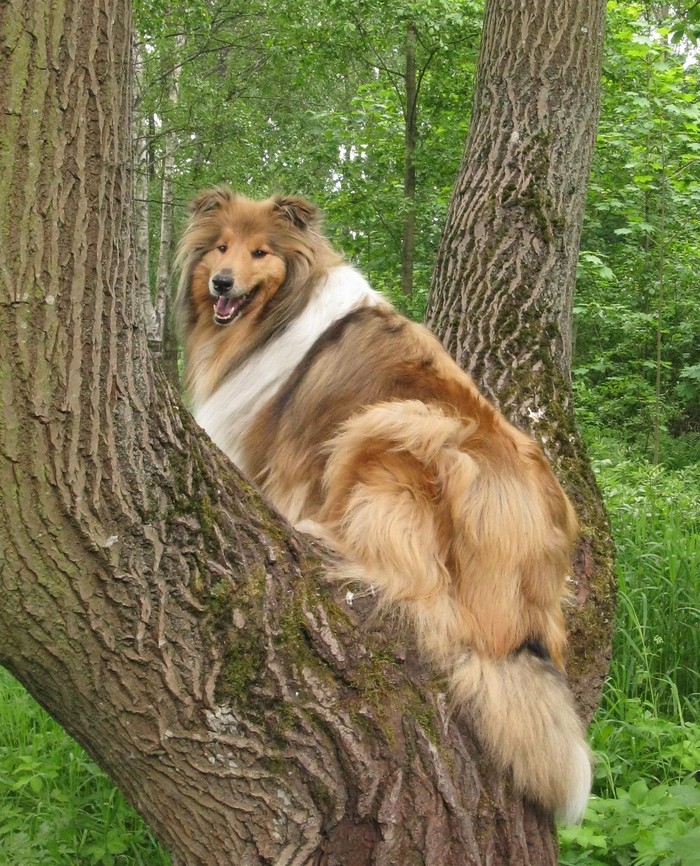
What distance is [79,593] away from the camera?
1684 millimetres

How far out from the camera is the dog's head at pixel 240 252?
12.4 feet

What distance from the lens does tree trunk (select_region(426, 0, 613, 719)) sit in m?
3.74

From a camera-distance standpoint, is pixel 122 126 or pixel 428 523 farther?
pixel 428 523

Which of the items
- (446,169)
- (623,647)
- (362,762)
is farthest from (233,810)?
(446,169)

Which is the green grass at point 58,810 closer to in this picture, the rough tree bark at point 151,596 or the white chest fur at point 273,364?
the rough tree bark at point 151,596

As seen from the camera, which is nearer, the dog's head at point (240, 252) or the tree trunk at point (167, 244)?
the dog's head at point (240, 252)

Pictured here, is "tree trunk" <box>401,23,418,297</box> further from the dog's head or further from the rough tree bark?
the rough tree bark

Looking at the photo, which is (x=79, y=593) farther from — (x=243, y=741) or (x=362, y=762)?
(x=362, y=762)

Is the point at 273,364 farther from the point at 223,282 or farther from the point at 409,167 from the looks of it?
the point at 409,167

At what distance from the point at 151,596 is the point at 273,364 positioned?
6.16 ft

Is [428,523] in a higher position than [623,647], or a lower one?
higher

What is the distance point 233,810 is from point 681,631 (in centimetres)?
293

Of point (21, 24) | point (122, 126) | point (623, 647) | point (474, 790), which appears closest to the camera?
point (21, 24)

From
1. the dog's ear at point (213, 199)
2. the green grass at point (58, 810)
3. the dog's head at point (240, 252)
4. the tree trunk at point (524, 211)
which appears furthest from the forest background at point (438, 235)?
the tree trunk at point (524, 211)
